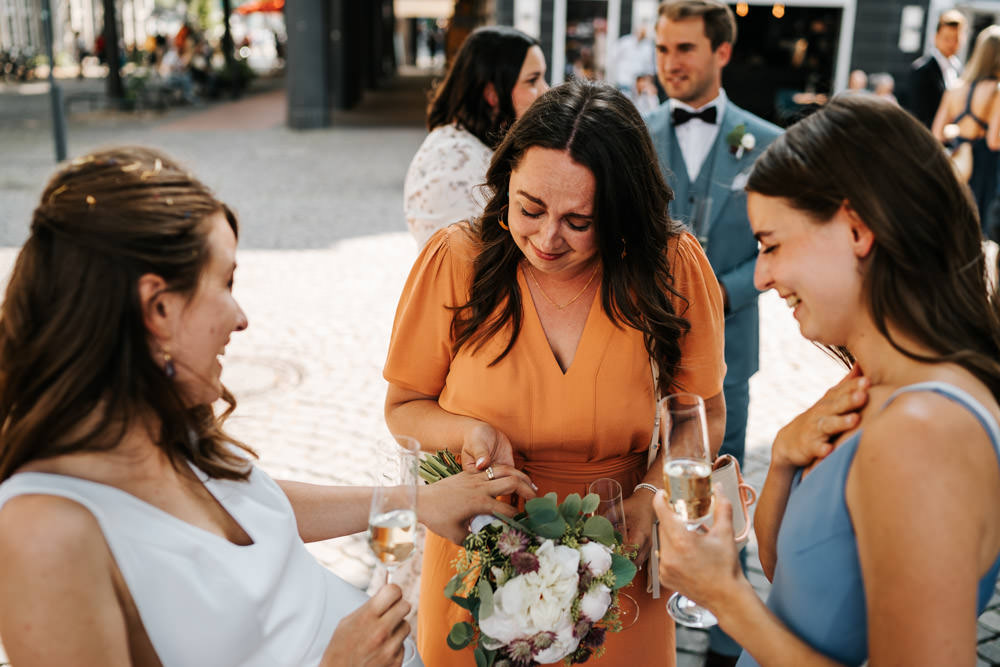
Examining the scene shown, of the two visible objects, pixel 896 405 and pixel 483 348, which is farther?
pixel 483 348

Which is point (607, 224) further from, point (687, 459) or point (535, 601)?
Answer: point (535, 601)

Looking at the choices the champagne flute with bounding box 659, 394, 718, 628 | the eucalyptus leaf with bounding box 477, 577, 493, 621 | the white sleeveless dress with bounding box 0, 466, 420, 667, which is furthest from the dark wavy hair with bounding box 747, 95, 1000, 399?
the white sleeveless dress with bounding box 0, 466, 420, 667

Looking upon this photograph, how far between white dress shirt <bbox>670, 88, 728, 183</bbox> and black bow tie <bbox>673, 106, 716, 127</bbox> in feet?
0.04

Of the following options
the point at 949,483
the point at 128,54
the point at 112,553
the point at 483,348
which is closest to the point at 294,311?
the point at 483,348

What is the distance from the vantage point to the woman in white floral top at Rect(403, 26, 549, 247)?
3990 mm

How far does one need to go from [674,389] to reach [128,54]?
40.0 meters

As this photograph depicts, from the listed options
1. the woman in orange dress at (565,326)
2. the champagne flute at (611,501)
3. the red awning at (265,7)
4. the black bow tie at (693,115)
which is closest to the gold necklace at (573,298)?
the woman in orange dress at (565,326)

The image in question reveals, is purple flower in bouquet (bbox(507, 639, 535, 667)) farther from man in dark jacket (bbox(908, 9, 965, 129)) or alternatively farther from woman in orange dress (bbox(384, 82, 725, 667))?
man in dark jacket (bbox(908, 9, 965, 129))

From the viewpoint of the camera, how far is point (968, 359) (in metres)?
1.56

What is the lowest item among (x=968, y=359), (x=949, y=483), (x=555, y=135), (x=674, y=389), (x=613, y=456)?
(x=613, y=456)

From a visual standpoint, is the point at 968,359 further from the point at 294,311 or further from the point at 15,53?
the point at 15,53

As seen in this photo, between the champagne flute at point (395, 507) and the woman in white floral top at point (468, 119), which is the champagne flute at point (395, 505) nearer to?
the champagne flute at point (395, 507)

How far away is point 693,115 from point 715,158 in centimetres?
28

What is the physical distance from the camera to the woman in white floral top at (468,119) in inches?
157
